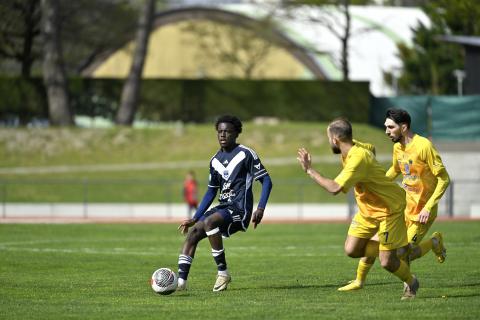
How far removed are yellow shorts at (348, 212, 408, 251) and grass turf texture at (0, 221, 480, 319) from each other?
0.63 m

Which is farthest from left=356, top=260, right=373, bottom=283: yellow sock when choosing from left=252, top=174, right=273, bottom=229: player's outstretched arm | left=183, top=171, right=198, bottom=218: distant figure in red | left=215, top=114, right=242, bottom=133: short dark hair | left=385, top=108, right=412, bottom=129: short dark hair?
left=183, top=171, right=198, bottom=218: distant figure in red

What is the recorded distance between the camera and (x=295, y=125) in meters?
48.2

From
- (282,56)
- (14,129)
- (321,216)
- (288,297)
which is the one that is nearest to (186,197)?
(321,216)

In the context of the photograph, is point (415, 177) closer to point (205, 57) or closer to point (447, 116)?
point (447, 116)

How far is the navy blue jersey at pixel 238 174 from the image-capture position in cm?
1286

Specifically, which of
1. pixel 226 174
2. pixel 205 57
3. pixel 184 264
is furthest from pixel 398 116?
pixel 205 57

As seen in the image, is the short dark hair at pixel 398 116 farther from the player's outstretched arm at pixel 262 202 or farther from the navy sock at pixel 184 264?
the navy sock at pixel 184 264

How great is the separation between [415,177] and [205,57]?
55.5m

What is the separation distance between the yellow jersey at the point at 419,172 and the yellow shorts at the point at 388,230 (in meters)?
0.75

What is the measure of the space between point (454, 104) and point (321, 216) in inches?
431

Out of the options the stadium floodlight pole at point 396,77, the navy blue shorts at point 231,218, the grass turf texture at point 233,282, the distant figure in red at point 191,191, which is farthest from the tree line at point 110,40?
the navy blue shorts at point 231,218

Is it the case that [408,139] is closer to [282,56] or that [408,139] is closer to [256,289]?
[256,289]

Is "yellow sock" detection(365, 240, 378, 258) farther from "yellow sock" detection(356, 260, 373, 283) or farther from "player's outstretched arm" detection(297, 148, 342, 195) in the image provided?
"player's outstretched arm" detection(297, 148, 342, 195)

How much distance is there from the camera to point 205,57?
67812 millimetres
